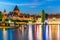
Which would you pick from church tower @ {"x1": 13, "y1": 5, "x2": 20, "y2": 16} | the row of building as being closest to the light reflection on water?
the row of building

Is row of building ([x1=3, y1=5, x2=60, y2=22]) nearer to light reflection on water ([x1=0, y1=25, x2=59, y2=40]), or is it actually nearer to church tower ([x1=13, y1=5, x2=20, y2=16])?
church tower ([x1=13, y1=5, x2=20, y2=16])

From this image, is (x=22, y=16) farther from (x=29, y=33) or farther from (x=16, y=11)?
(x=29, y=33)

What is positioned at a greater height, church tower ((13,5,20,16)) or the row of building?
church tower ((13,5,20,16))

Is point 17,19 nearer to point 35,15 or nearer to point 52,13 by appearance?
point 35,15

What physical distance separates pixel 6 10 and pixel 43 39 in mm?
763

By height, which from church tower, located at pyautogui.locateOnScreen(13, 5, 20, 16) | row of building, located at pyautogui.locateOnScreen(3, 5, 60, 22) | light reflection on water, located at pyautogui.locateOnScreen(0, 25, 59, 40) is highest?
church tower, located at pyautogui.locateOnScreen(13, 5, 20, 16)

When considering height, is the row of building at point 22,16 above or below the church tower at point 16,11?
below

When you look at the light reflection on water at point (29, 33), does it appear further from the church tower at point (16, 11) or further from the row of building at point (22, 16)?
the church tower at point (16, 11)

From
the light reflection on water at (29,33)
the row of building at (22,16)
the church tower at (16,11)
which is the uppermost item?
the church tower at (16,11)

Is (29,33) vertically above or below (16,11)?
below

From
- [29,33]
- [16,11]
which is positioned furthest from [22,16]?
[29,33]

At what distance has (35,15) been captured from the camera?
8.11 ft

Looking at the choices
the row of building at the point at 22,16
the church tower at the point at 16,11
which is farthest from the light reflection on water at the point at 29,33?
the church tower at the point at 16,11

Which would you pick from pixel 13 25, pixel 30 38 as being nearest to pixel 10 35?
pixel 13 25
